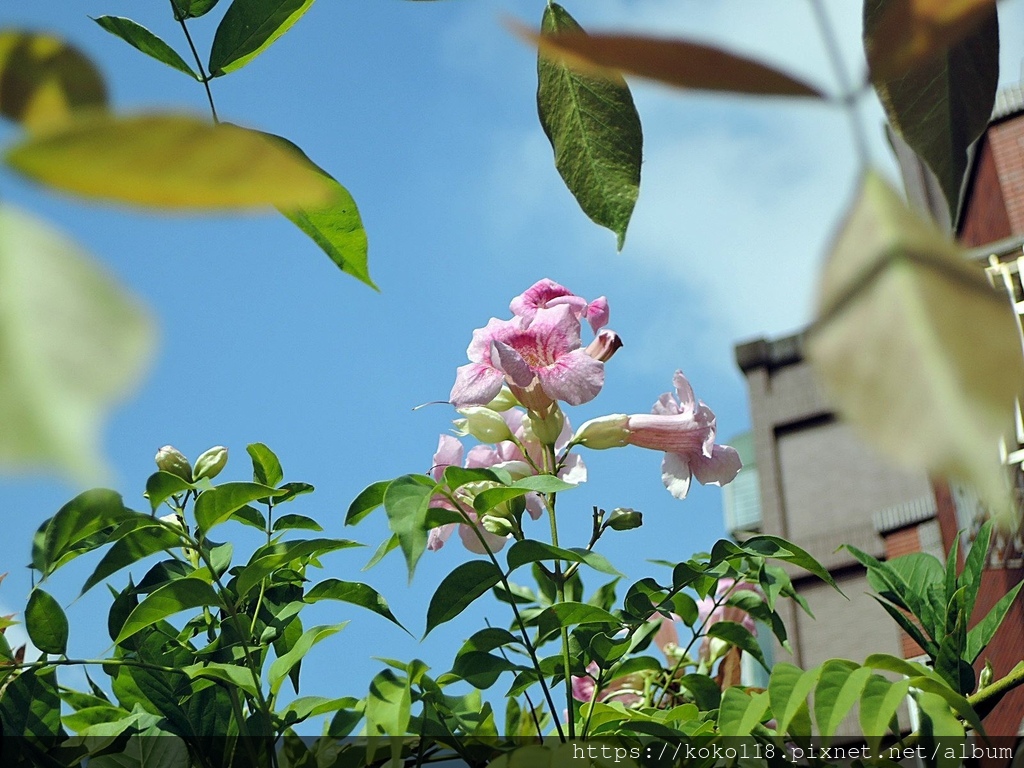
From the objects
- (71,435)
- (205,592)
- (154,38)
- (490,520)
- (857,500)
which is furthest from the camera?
(857,500)

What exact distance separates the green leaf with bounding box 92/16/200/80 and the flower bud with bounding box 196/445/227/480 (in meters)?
0.44

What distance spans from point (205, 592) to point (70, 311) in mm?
547

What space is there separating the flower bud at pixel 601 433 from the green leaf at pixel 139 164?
2.38ft

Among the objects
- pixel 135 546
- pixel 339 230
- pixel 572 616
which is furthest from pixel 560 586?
pixel 339 230

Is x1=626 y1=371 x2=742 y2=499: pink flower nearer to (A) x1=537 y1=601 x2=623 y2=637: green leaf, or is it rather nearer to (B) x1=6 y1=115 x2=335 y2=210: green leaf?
(A) x1=537 y1=601 x2=623 y2=637: green leaf

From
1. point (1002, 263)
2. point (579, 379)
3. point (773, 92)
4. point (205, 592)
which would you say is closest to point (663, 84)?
point (773, 92)

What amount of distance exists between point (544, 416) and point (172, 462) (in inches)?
11.7

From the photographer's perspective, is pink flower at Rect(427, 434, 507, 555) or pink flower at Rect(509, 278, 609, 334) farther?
pink flower at Rect(509, 278, 609, 334)

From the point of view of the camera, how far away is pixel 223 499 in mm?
660

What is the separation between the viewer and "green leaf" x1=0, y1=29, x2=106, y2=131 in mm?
101

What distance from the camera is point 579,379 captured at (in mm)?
753

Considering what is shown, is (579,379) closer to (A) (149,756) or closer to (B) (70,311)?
(A) (149,756)

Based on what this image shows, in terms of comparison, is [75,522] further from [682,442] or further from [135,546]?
[682,442]

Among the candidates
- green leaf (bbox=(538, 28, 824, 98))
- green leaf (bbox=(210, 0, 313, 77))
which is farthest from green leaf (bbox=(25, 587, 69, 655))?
green leaf (bbox=(538, 28, 824, 98))
